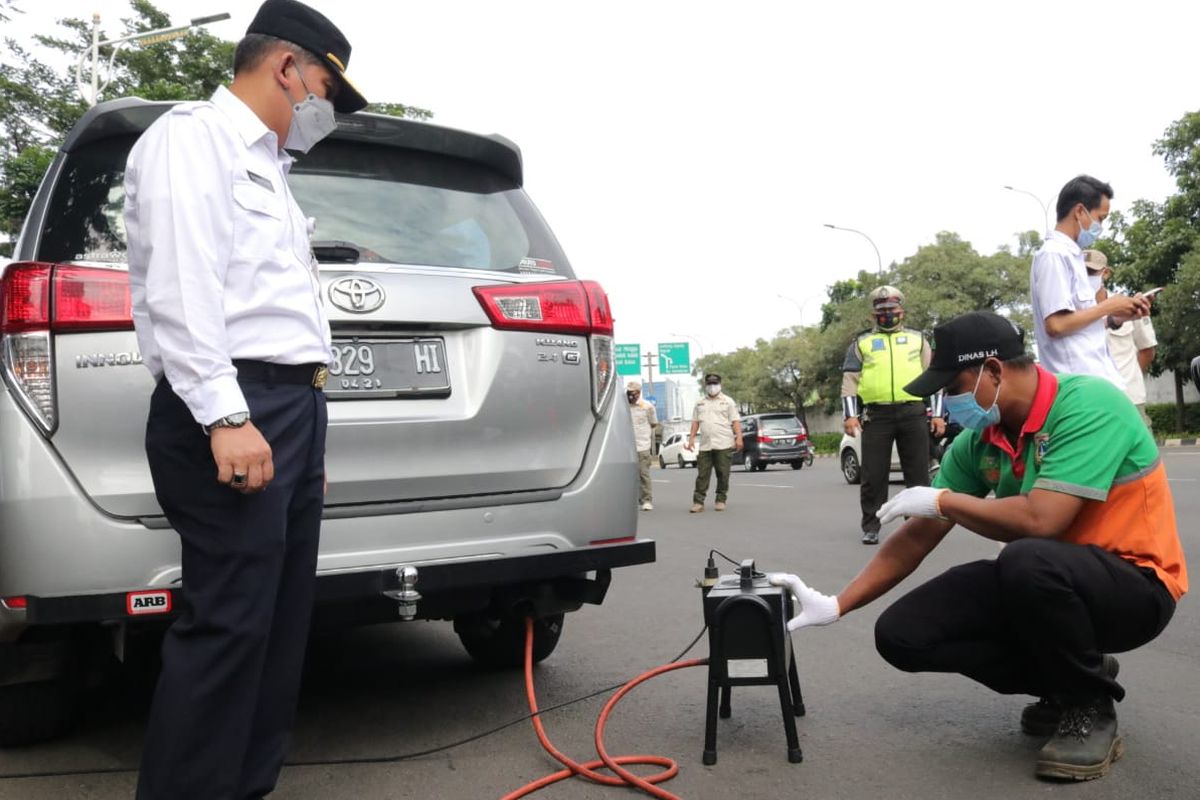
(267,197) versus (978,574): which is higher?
(267,197)

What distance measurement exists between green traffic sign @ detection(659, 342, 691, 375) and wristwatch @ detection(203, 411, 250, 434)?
57944 mm

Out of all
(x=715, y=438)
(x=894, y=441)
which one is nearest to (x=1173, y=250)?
(x=715, y=438)

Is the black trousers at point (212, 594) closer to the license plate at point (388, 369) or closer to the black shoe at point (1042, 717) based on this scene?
the license plate at point (388, 369)

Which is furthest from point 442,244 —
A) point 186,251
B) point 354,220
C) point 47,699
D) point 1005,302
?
point 1005,302

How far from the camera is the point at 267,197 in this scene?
2432 millimetres

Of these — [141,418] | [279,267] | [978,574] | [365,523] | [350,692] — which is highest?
[279,267]

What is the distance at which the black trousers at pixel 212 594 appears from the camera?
227cm

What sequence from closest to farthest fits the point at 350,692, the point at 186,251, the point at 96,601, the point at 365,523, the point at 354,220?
the point at 186,251 < the point at 96,601 < the point at 365,523 < the point at 354,220 < the point at 350,692

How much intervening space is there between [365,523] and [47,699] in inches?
45.4

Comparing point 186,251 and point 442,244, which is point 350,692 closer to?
point 442,244

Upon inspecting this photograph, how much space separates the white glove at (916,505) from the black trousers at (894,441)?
4765mm

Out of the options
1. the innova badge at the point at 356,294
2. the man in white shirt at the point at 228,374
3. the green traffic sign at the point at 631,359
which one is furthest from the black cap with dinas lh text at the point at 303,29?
the green traffic sign at the point at 631,359

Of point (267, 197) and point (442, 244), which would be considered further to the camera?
point (442, 244)

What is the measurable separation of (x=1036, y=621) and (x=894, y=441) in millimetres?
5269
